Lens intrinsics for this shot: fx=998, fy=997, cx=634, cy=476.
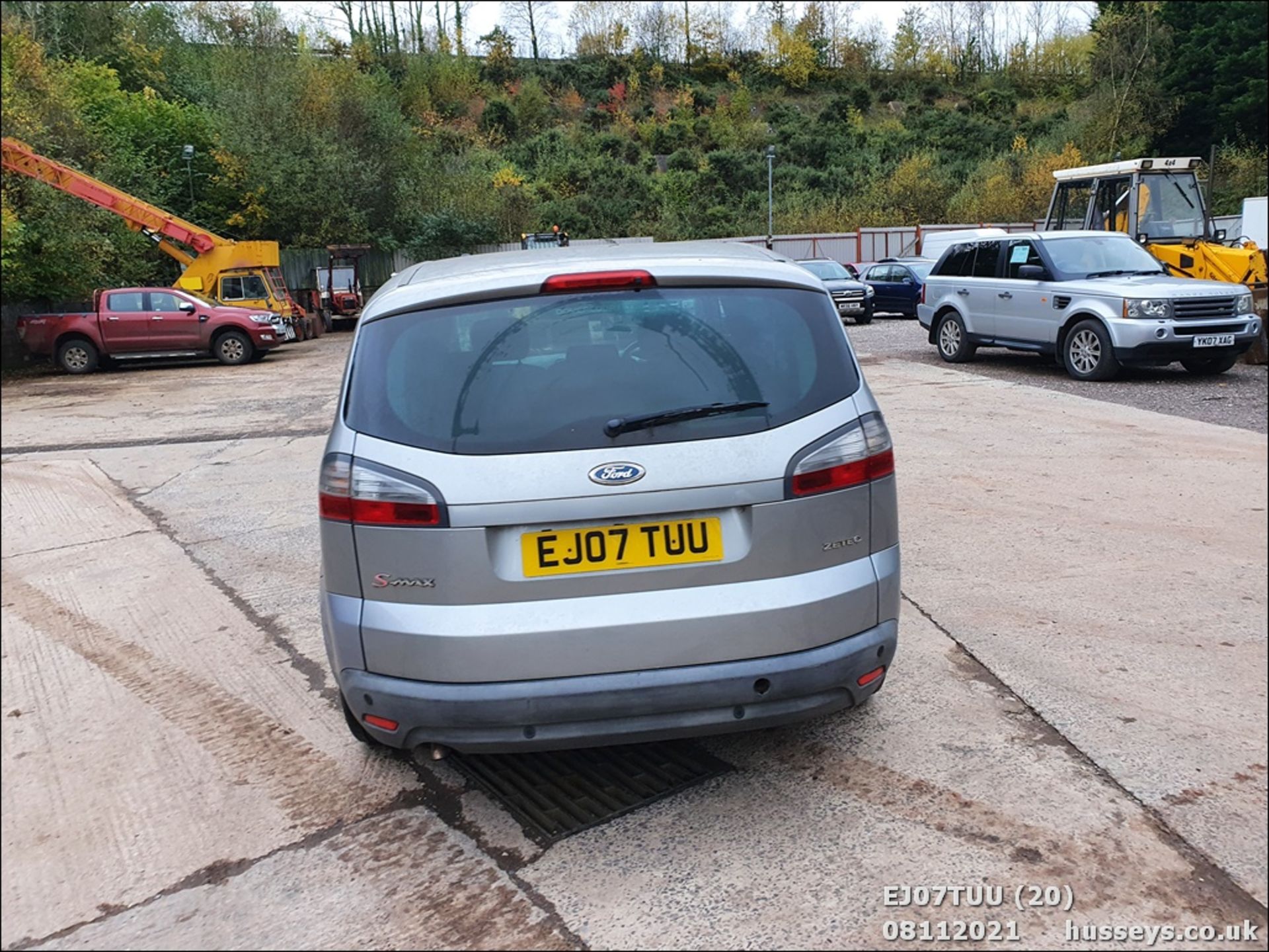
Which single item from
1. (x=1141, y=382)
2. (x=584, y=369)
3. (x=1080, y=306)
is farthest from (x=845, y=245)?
(x=584, y=369)

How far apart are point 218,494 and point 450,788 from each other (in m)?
5.83

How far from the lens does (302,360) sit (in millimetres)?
21344

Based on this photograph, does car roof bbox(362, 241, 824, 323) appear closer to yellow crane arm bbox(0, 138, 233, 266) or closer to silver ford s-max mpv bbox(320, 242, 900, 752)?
silver ford s-max mpv bbox(320, 242, 900, 752)

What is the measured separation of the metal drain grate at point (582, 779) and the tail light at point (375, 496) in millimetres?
1079

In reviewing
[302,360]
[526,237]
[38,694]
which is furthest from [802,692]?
[526,237]

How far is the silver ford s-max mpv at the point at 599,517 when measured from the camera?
2.81 metres

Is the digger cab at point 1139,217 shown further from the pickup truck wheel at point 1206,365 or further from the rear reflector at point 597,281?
the rear reflector at point 597,281

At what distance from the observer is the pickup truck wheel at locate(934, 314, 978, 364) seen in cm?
1448

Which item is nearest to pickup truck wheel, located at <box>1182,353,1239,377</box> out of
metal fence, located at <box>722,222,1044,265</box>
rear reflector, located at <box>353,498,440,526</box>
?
rear reflector, located at <box>353,498,440,526</box>

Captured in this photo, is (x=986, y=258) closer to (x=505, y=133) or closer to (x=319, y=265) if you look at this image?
(x=319, y=265)

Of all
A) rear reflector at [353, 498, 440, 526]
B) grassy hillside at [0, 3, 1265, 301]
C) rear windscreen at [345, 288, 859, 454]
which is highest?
grassy hillside at [0, 3, 1265, 301]

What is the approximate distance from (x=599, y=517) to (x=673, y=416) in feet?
1.23

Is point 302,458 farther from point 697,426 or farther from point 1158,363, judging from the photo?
point 1158,363

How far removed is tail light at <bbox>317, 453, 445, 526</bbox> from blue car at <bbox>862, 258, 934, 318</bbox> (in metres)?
22.8
